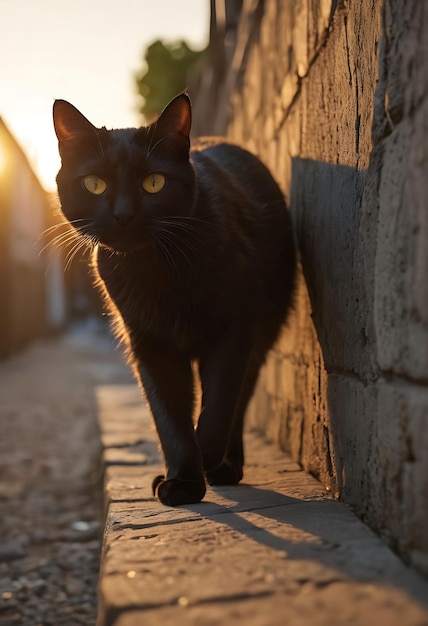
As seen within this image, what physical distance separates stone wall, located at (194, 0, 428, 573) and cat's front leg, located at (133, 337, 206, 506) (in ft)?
1.39

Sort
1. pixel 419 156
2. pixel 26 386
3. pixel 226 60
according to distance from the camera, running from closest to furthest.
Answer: pixel 419 156 < pixel 226 60 < pixel 26 386

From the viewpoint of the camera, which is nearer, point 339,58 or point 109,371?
point 339,58

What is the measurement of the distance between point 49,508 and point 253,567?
91.4 inches

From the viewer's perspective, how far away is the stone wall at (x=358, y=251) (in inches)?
51.0

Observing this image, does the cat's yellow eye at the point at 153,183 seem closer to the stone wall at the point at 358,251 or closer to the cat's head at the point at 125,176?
the cat's head at the point at 125,176

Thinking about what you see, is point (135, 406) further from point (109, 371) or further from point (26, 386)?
point (109, 371)

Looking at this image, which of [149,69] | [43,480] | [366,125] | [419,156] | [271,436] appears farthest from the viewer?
[149,69]

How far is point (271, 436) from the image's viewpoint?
3.36 metres

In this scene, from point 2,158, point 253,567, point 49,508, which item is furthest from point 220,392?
point 2,158

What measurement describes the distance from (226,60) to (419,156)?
4411 millimetres

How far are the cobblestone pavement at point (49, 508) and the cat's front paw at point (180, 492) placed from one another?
1.70ft

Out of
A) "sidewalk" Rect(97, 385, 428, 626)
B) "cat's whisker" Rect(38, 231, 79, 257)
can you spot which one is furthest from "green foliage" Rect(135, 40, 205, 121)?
"sidewalk" Rect(97, 385, 428, 626)

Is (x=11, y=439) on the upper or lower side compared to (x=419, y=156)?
lower

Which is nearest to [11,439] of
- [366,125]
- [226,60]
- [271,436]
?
[271,436]
